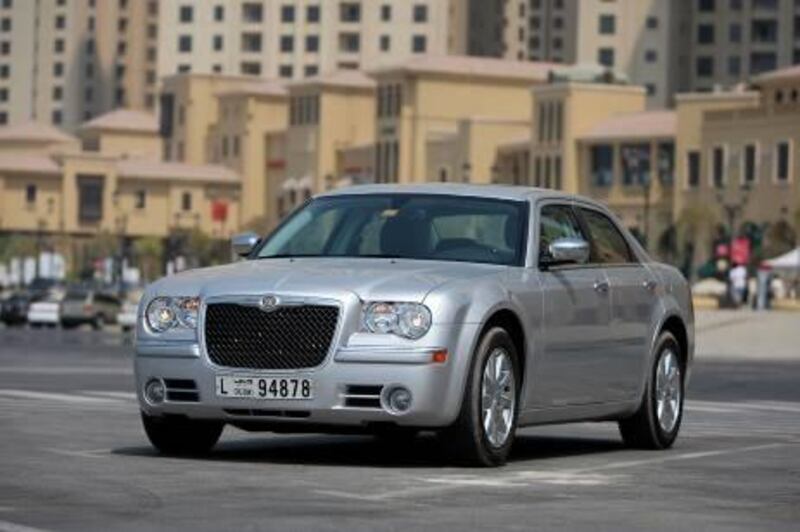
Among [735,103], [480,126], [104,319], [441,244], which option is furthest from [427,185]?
[480,126]

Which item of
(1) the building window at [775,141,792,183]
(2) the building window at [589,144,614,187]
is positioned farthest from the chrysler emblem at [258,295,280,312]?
(2) the building window at [589,144,614,187]

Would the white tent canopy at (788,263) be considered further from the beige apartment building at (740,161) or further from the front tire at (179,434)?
the front tire at (179,434)

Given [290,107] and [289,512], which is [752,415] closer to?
[289,512]

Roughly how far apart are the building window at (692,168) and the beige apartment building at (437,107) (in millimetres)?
22170

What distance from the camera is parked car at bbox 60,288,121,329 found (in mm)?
90938

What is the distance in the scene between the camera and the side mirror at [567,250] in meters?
16.4

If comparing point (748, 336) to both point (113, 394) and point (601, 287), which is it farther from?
point (601, 287)

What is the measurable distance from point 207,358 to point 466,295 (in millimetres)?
1364

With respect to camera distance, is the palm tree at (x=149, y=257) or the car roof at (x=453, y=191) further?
the palm tree at (x=149, y=257)

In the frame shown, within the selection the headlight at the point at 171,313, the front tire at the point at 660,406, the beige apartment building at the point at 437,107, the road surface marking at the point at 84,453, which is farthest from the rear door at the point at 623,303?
the beige apartment building at the point at 437,107

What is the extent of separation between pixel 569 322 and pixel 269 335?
2.10 metres

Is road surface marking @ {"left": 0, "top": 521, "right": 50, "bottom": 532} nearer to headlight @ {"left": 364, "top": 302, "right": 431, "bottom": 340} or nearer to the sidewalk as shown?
headlight @ {"left": 364, "top": 302, "right": 431, "bottom": 340}

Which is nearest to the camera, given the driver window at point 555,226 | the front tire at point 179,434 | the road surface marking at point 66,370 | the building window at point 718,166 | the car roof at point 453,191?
the front tire at point 179,434

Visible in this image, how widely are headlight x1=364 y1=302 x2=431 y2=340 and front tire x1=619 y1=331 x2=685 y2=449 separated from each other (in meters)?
2.98
